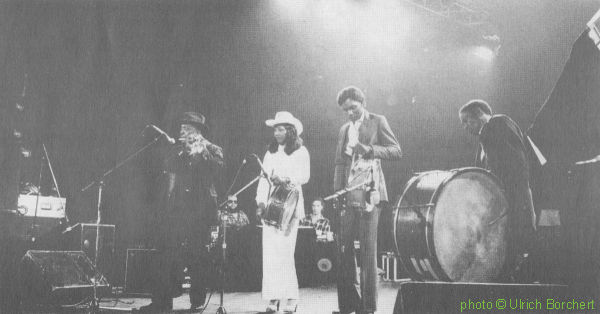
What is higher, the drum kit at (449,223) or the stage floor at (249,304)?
the drum kit at (449,223)

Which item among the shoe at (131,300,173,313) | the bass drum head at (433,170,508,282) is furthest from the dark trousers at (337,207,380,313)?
the shoe at (131,300,173,313)

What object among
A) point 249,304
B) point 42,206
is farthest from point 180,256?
point 42,206

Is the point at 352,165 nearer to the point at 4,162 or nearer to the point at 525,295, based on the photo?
the point at 525,295

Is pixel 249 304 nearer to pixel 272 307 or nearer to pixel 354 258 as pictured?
pixel 272 307

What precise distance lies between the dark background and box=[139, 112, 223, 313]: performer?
58 cm

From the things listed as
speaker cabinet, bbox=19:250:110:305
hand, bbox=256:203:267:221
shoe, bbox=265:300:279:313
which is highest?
hand, bbox=256:203:267:221

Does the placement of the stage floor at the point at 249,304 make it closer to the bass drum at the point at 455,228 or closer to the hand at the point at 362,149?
the bass drum at the point at 455,228

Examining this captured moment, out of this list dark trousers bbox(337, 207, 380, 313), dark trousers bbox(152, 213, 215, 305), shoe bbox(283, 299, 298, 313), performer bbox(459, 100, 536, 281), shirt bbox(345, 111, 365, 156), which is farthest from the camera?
shoe bbox(283, 299, 298, 313)

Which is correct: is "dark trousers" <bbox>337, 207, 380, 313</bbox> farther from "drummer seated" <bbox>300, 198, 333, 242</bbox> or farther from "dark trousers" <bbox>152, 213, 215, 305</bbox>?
"drummer seated" <bbox>300, 198, 333, 242</bbox>

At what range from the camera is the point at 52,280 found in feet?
15.5

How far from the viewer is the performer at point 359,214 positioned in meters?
4.09

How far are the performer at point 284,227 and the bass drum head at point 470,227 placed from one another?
156 cm

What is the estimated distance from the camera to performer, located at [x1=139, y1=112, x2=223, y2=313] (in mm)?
4898

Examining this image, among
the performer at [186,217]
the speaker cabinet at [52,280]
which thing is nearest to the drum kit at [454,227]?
the performer at [186,217]
